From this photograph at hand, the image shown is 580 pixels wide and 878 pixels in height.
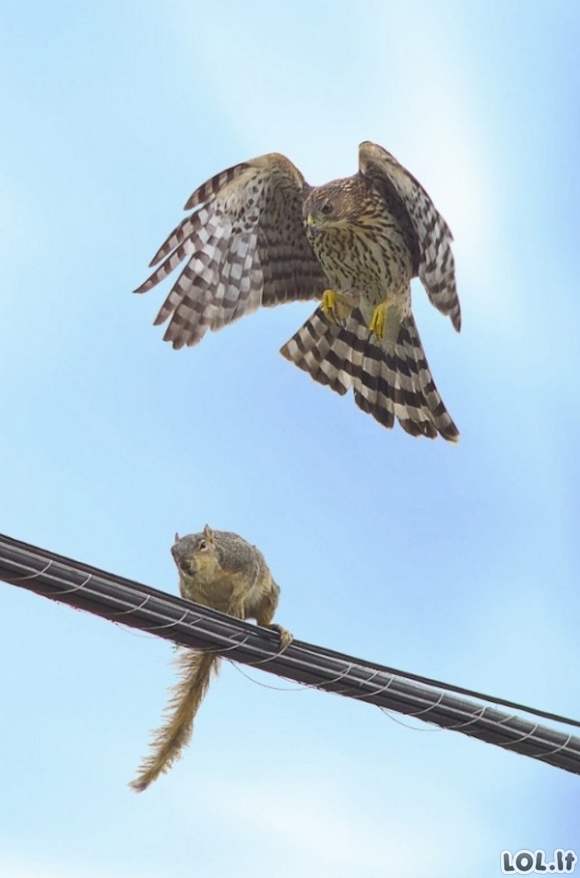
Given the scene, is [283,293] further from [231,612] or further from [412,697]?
[412,697]

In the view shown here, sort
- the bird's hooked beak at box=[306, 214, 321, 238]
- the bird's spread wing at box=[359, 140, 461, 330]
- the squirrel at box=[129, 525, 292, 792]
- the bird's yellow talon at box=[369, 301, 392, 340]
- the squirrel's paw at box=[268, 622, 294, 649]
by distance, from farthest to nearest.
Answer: the bird's yellow talon at box=[369, 301, 392, 340] < the bird's hooked beak at box=[306, 214, 321, 238] < the bird's spread wing at box=[359, 140, 461, 330] < the squirrel at box=[129, 525, 292, 792] < the squirrel's paw at box=[268, 622, 294, 649]

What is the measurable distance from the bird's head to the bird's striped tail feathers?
116 centimetres

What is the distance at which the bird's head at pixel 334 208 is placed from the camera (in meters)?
11.7

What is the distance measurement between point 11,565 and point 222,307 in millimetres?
7159

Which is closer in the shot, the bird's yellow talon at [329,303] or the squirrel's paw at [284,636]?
the squirrel's paw at [284,636]

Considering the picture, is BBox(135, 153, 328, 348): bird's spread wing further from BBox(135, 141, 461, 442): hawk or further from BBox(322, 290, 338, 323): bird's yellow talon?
BBox(322, 290, 338, 323): bird's yellow talon

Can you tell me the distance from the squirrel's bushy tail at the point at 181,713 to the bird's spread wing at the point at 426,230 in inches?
157

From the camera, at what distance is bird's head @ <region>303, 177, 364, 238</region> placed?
11664mm

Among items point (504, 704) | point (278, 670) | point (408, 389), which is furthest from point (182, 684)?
point (408, 389)

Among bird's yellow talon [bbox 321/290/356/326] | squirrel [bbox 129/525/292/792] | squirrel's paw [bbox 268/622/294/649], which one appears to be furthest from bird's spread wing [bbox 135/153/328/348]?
squirrel's paw [bbox 268/622/294/649]

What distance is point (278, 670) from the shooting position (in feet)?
21.1

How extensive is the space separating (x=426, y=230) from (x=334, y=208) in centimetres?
97

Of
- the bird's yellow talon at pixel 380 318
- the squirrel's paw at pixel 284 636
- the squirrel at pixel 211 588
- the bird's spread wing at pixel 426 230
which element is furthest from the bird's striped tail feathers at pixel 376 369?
the squirrel's paw at pixel 284 636

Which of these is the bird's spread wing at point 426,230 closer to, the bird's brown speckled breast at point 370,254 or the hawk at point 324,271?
the hawk at point 324,271
